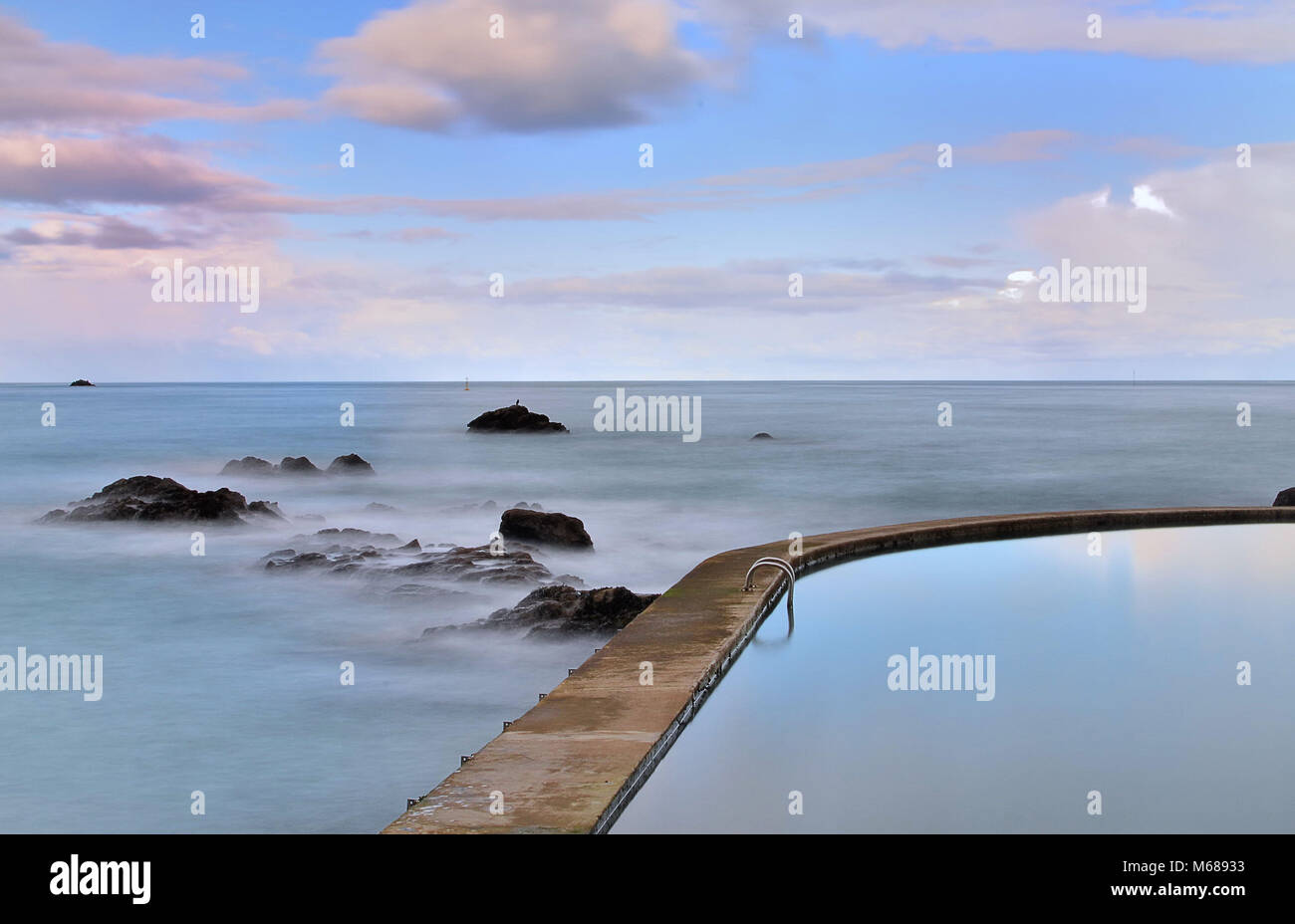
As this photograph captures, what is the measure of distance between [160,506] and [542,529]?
792 cm

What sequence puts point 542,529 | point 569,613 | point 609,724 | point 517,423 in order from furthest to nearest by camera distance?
point 517,423
point 542,529
point 569,613
point 609,724

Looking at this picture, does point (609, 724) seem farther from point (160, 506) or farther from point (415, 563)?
point (160, 506)

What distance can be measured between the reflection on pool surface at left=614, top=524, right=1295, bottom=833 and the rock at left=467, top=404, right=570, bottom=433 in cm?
3114

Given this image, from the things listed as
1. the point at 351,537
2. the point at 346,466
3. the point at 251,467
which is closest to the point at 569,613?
the point at 351,537

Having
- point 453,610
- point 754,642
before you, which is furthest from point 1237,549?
point 453,610

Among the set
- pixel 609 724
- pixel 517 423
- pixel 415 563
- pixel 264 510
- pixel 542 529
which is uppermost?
pixel 517 423

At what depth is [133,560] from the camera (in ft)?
56.3

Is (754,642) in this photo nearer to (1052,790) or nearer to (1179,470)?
(1052,790)

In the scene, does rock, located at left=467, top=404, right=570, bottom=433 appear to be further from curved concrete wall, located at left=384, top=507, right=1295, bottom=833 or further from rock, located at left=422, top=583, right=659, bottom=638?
curved concrete wall, located at left=384, top=507, right=1295, bottom=833

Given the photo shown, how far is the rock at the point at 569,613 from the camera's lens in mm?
10305

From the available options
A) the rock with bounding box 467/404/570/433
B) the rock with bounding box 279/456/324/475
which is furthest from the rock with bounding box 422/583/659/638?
the rock with bounding box 467/404/570/433

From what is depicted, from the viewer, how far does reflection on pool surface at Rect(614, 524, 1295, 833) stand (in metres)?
3.89

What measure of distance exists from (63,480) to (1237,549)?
32.3 m

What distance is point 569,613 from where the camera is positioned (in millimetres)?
10719
